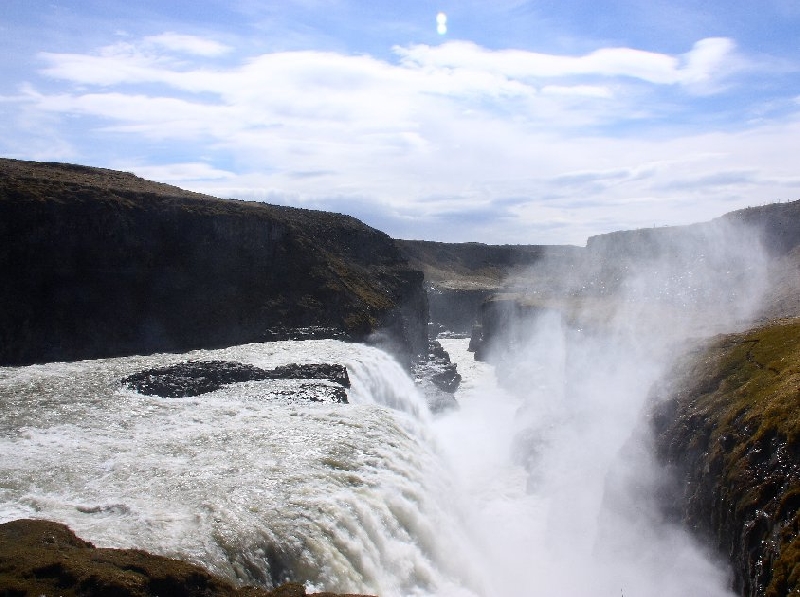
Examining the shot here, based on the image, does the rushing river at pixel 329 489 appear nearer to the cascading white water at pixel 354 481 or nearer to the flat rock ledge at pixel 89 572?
the cascading white water at pixel 354 481

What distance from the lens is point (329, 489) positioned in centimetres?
1881

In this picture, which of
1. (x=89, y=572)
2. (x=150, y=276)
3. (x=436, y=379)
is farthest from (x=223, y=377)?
(x=436, y=379)

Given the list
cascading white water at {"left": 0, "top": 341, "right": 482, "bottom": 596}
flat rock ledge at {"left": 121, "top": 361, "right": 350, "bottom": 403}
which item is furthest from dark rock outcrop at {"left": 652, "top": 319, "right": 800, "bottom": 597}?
flat rock ledge at {"left": 121, "top": 361, "right": 350, "bottom": 403}

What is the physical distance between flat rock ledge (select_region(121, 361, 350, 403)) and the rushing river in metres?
0.95

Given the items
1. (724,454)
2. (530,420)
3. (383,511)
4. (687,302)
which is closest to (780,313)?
(687,302)

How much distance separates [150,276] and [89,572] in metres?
39.0

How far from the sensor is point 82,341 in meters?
39.7

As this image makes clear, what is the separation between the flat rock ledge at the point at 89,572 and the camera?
35.4 ft

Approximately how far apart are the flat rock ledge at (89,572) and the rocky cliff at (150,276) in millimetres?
27234

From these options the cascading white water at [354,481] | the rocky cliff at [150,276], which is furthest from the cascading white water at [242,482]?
the rocky cliff at [150,276]

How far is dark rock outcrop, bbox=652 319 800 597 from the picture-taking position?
52.7 ft

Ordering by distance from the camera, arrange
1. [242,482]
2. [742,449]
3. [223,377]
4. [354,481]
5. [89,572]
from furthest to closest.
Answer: [223,377], [354,481], [742,449], [242,482], [89,572]

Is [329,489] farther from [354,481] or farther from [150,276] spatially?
[150,276]

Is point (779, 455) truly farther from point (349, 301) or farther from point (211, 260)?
point (211, 260)
